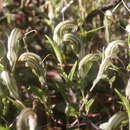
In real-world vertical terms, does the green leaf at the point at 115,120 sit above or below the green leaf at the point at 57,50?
below

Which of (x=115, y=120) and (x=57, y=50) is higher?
(x=57, y=50)

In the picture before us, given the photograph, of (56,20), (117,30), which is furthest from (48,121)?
(117,30)

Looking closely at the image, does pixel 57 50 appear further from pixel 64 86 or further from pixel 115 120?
pixel 115 120

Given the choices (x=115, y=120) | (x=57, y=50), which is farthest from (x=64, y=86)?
(x=115, y=120)

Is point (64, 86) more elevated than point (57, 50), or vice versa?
point (57, 50)

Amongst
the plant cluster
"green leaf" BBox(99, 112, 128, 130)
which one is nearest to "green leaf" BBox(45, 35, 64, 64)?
the plant cluster

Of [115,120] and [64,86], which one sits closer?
[115,120]

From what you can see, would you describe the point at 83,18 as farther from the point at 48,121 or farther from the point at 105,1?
the point at 48,121

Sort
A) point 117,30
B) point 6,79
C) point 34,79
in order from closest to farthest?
1. point 6,79
2. point 34,79
3. point 117,30

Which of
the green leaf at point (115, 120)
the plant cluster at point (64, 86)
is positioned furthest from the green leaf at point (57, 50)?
the green leaf at point (115, 120)

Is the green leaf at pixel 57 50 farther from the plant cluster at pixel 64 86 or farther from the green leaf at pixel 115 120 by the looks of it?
the green leaf at pixel 115 120

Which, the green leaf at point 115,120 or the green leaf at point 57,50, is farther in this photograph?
the green leaf at point 57,50
